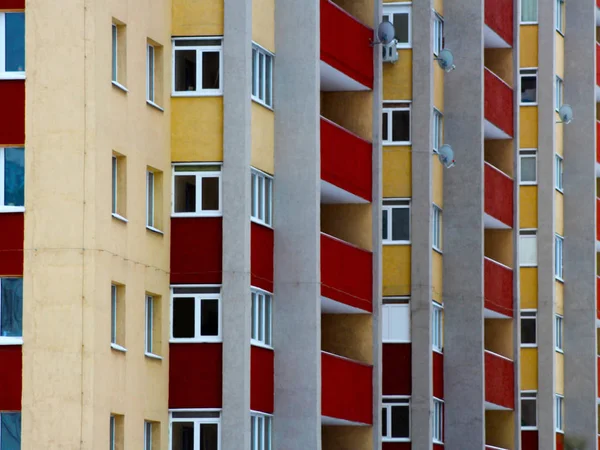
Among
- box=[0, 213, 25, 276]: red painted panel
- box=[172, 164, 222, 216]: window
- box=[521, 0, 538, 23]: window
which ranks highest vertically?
box=[521, 0, 538, 23]: window

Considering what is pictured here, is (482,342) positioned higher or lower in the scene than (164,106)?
lower

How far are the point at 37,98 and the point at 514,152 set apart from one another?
31.5 meters

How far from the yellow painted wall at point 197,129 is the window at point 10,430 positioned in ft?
28.5

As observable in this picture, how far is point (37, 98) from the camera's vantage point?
142 ft

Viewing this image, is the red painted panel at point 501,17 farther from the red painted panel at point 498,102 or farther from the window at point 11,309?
the window at point 11,309

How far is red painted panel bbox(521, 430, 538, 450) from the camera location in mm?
74375

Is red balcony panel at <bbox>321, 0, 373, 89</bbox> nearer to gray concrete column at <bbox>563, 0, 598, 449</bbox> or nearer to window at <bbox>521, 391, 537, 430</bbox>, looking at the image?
window at <bbox>521, 391, 537, 430</bbox>

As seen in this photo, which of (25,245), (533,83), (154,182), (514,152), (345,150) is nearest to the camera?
(25,245)

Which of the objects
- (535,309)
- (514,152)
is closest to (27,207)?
(514,152)

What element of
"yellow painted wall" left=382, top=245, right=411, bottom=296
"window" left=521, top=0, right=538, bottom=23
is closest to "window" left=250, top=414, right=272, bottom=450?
"yellow painted wall" left=382, top=245, right=411, bottom=296

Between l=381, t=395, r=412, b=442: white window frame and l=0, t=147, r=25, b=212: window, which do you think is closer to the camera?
l=0, t=147, r=25, b=212: window

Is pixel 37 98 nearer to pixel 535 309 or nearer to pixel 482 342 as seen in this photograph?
pixel 482 342

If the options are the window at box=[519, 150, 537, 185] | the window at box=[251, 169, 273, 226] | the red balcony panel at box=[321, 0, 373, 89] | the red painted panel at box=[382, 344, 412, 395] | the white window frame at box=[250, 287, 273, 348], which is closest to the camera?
the white window frame at box=[250, 287, 273, 348]

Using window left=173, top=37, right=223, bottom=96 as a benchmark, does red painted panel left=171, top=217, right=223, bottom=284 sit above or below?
below
